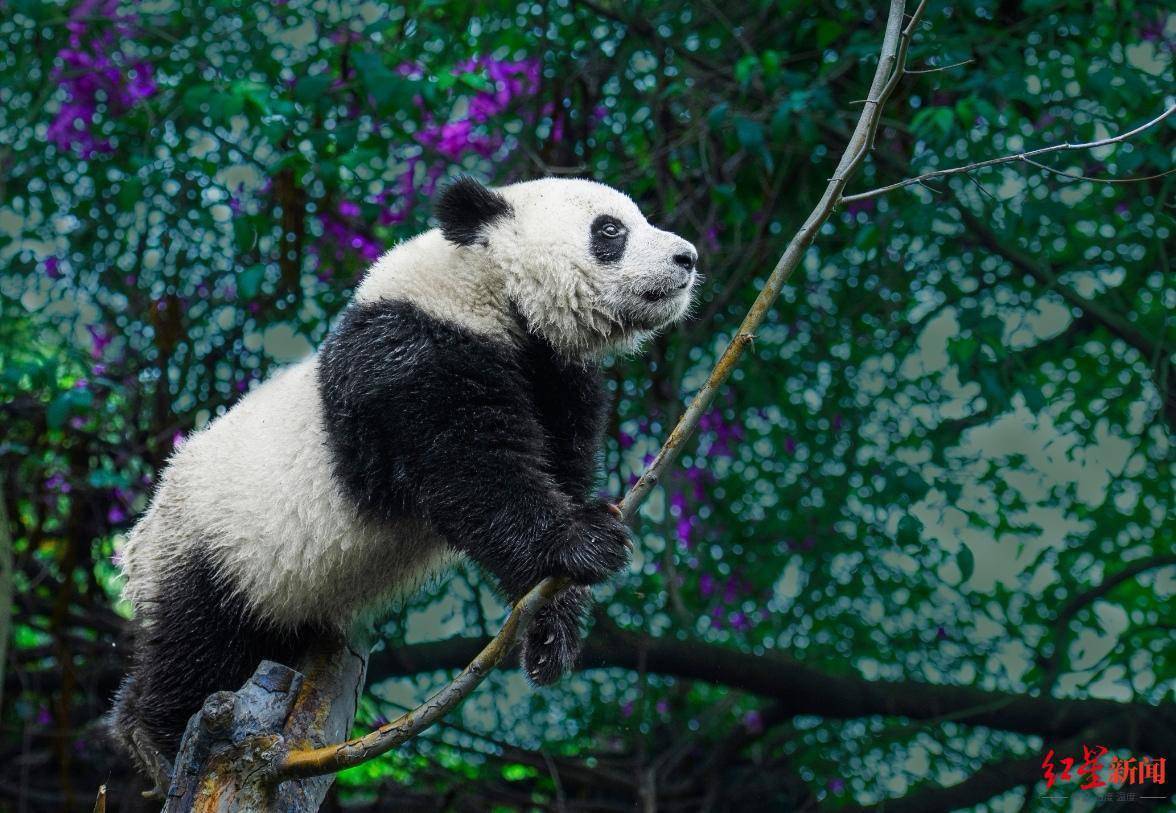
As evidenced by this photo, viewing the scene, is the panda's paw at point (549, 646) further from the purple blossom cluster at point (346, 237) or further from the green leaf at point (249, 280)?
the purple blossom cluster at point (346, 237)

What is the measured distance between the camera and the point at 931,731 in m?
4.89

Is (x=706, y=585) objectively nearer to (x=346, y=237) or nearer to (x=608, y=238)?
(x=346, y=237)

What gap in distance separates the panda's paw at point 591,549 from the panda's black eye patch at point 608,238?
27.5 inches

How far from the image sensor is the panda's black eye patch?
2.77 m

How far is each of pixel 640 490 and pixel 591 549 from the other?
208mm

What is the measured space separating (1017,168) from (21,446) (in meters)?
4.11

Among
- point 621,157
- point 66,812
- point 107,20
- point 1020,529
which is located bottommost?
point 66,812

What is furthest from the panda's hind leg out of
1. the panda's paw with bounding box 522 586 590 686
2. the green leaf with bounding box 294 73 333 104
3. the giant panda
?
the green leaf with bounding box 294 73 333 104

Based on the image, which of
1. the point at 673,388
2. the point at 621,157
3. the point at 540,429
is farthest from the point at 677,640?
the point at 540,429

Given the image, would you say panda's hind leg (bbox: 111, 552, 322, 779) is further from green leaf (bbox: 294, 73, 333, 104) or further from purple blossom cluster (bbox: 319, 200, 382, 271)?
purple blossom cluster (bbox: 319, 200, 382, 271)

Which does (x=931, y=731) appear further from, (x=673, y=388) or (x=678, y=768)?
(x=673, y=388)

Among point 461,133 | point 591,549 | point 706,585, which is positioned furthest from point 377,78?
point 706,585

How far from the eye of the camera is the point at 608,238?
2789mm

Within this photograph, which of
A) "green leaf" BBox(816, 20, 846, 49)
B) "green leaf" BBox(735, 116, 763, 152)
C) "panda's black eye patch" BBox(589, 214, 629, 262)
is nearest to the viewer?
"panda's black eye patch" BBox(589, 214, 629, 262)
